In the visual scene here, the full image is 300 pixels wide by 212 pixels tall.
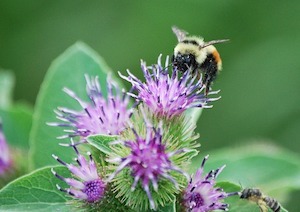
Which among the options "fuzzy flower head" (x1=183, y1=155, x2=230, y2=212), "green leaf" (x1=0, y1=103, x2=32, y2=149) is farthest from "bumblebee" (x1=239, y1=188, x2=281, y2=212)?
"green leaf" (x1=0, y1=103, x2=32, y2=149)

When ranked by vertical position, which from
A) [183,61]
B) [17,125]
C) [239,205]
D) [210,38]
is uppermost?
[210,38]

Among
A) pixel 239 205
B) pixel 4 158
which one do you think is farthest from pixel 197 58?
pixel 4 158

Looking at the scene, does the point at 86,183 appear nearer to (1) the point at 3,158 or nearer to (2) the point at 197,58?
(2) the point at 197,58

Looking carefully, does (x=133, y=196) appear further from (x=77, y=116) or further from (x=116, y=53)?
(x=116, y=53)

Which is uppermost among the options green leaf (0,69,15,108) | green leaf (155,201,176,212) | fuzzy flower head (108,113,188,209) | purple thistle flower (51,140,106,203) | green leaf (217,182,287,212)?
green leaf (0,69,15,108)

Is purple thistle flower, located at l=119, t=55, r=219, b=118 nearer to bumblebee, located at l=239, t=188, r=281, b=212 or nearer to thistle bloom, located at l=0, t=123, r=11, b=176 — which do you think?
bumblebee, located at l=239, t=188, r=281, b=212

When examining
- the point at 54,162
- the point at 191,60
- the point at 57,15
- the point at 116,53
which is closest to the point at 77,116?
the point at 54,162

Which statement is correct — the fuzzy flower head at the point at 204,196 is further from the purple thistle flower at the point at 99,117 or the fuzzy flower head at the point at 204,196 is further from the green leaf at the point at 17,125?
the green leaf at the point at 17,125
